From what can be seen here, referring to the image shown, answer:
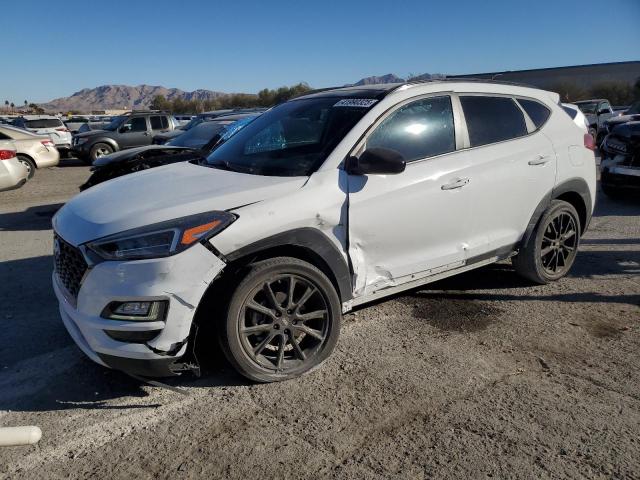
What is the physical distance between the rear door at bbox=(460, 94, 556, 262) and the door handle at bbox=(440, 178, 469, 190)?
0.28 ft

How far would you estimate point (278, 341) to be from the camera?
3.40 meters

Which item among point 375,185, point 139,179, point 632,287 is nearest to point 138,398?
point 139,179

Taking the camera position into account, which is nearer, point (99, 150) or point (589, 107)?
point (99, 150)

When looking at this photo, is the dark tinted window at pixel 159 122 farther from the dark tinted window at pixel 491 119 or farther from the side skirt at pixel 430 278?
the side skirt at pixel 430 278

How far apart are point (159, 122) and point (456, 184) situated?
Result: 55.3ft

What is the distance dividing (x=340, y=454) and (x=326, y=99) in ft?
8.95

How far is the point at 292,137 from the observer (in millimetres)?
4258

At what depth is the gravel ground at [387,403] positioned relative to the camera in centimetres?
262

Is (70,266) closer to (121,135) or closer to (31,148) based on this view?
(31,148)

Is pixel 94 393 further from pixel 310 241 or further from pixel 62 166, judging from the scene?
pixel 62 166

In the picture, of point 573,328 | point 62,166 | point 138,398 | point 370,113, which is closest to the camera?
point 138,398

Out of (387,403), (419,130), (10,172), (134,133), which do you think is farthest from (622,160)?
(134,133)

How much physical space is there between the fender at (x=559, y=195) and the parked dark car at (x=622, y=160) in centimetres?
421

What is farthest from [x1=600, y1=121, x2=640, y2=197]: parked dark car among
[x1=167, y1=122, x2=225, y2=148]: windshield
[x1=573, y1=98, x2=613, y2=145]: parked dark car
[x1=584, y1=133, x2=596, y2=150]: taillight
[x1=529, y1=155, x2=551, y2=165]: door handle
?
[x1=573, y1=98, x2=613, y2=145]: parked dark car
